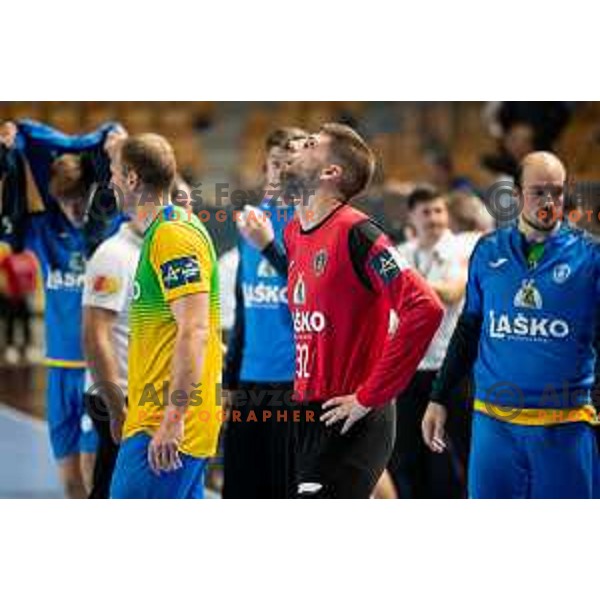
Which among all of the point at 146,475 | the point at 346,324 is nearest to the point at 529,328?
the point at 346,324

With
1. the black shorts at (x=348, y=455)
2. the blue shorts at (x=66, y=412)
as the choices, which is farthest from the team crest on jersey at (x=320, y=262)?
the blue shorts at (x=66, y=412)

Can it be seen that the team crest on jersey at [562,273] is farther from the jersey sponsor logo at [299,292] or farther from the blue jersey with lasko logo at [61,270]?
the blue jersey with lasko logo at [61,270]

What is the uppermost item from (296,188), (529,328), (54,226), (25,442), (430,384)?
(296,188)

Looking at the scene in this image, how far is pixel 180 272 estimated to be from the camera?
5172mm

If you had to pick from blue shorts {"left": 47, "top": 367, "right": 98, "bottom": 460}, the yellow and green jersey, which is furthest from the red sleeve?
blue shorts {"left": 47, "top": 367, "right": 98, "bottom": 460}

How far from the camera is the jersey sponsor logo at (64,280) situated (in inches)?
248

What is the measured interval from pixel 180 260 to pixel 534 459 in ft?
5.24

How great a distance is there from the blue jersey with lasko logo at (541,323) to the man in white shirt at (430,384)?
0.70ft

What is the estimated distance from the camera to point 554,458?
18.7 feet

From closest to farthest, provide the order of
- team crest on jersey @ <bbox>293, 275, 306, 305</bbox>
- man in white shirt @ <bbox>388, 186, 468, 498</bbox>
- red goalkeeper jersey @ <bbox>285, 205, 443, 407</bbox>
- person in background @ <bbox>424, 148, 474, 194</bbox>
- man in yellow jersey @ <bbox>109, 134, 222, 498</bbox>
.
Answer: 1. man in yellow jersey @ <bbox>109, 134, 222, 498</bbox>
2. red goalkeeper jersey @ <bbox>285, 205, 443, 407</bbox>
3. team crest on jersey @ <bbox>293, 275, 306, 305</bbox>
4. man in white shirt @ <bbox>388, 186, 468, 498</bbox>
5. person in background @ <bbox>424, 148, 474, 194</bbox>

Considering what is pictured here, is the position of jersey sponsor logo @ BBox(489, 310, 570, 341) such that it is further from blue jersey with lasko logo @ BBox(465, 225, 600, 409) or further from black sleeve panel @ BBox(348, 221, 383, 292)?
black sleeve panel @ BBox(348, 221, 383, 292)

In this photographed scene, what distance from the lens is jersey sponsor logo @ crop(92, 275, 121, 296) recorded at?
19.6 ft

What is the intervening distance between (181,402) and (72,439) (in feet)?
4.97

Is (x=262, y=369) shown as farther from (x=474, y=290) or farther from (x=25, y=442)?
(x=25, y=442)
